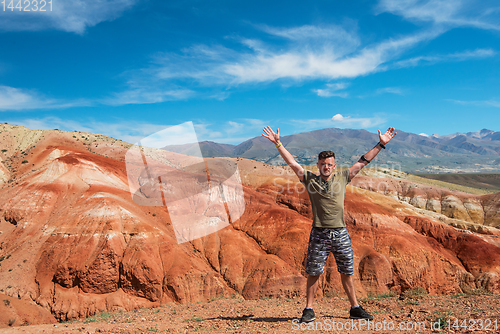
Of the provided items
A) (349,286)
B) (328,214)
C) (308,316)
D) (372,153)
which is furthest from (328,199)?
(308,316)

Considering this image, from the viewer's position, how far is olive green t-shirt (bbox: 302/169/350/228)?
17.3 feet

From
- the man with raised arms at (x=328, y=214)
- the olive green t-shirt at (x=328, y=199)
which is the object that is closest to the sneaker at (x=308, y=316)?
the man with raised arms at (x=328, y=214)

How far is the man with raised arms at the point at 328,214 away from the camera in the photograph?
17.3ft

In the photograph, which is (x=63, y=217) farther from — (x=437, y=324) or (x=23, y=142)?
(x=23, y=142)

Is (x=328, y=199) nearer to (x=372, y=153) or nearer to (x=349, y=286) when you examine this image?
(x=372, y=153)

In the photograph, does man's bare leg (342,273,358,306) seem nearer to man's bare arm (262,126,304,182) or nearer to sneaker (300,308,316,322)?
sneaker (300,308,316,322)

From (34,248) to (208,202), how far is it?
12.2 m

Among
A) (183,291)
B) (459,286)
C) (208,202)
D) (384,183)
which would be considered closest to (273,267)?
(183,291)

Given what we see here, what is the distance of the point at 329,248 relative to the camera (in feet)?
17.9

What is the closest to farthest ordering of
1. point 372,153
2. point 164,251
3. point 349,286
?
point 372,153
point 349,286
point 164,251

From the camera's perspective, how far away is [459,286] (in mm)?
21156

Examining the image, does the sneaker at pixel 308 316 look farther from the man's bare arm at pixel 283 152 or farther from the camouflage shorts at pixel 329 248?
the man's bare arm at pixel 283 152

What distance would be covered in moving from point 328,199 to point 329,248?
0.96 meters

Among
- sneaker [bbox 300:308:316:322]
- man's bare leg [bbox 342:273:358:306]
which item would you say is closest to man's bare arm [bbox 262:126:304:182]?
man's bare leg [bbox 342:273:358:306]
